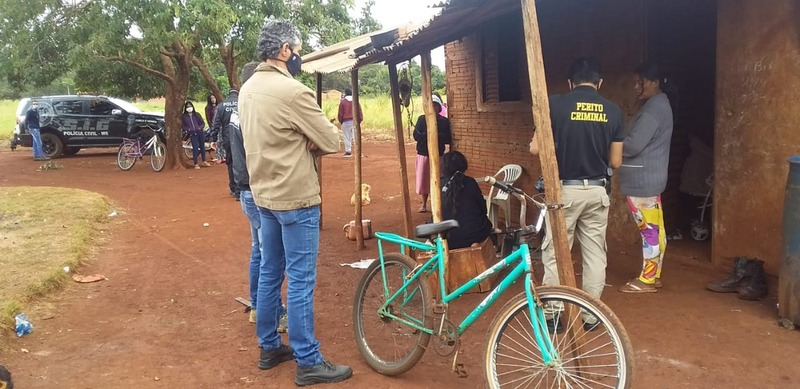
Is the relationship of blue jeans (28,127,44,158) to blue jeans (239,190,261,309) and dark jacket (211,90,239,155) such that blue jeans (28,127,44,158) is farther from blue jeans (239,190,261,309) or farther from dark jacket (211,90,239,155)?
blue jeans (239,190,261,309)

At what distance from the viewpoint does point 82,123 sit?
678 inches

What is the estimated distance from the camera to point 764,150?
15.3ft

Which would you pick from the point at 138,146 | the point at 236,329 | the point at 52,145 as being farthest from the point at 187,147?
the point at 236,329

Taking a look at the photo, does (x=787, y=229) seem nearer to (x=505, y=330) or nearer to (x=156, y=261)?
(x=505, y=330)

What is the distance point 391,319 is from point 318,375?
580mm

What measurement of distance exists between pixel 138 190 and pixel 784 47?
11.2 meters

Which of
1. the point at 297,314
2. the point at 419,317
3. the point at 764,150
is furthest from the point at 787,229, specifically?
the point at 297,314

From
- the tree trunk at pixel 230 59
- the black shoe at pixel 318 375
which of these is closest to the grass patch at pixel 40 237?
the black shoe at pixel 318 375

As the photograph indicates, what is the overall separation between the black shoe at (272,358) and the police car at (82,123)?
48.6 ft

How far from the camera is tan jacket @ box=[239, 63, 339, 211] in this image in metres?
3.35

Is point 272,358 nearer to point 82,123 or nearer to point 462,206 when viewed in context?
point 462,206

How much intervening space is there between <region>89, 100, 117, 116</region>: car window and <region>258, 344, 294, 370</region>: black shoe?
1571 centimetres

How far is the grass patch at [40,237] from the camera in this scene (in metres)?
5.38

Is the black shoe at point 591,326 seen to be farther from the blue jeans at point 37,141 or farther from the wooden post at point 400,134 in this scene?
the blue jeans at point 37,141
